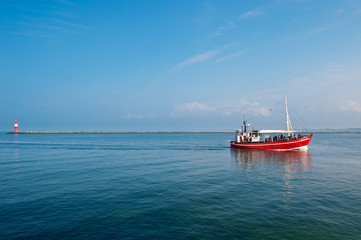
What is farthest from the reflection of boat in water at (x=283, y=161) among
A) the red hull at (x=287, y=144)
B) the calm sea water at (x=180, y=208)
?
the red hull at (x=287, y=144)

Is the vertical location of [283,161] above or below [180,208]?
below

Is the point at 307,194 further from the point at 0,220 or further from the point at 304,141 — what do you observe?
the point at 304,141

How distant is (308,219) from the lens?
12.8m

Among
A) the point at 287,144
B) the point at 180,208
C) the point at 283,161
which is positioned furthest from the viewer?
the point at 287,144

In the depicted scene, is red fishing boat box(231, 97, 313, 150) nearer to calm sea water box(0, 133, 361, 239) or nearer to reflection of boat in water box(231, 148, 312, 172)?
reflection of boat in water box(231, 148, 312, 172)

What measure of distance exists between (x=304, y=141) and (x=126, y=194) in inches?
2089

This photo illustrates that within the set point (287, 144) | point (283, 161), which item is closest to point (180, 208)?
point (283, 161)

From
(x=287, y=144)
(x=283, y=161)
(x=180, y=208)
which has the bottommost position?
(x=283, y=161)

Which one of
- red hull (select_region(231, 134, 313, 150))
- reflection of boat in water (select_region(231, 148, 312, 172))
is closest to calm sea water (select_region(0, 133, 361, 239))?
reflection of boat in water (select_region(231, 148, 312, 172))

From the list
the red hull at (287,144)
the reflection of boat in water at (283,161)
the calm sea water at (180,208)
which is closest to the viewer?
the calm sea water at (180,208)

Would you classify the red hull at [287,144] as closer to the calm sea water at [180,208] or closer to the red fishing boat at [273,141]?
the red fishing boat at [273,141]

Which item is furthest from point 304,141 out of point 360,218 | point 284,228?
point 284,228

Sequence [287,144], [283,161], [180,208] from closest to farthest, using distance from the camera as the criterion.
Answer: [180,208] → [283,161] → [287,144]

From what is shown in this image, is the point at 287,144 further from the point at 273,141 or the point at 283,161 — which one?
the point at 283,161
